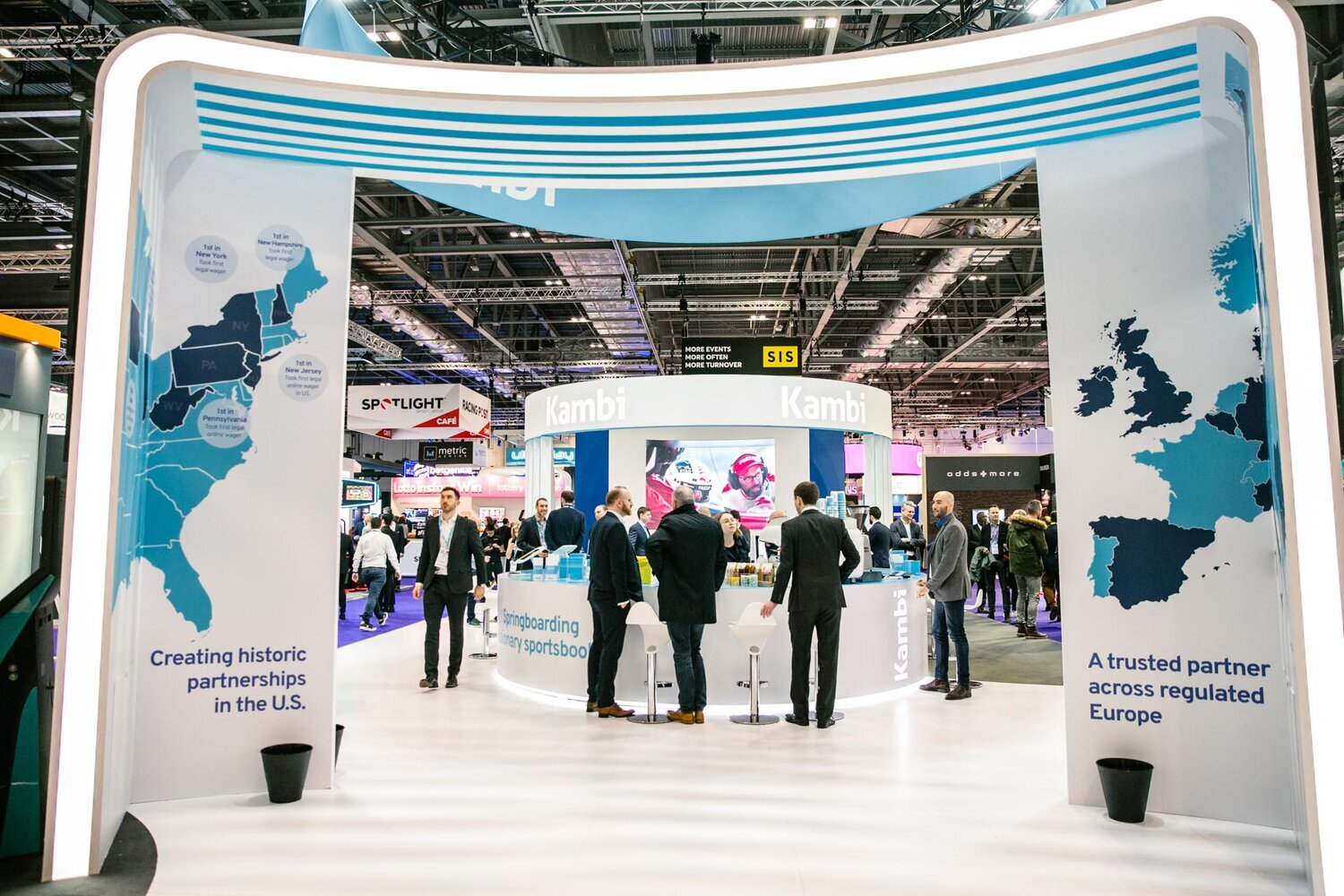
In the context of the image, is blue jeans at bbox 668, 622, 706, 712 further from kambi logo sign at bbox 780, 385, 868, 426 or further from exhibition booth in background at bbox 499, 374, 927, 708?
kambi logo sign at bbox 780, 385, 868, 426

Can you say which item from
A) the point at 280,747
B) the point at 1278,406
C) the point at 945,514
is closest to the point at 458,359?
the point at 945,514

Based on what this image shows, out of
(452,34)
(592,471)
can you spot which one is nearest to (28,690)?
(452,34)

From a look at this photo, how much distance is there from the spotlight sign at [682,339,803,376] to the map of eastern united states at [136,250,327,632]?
7212mm

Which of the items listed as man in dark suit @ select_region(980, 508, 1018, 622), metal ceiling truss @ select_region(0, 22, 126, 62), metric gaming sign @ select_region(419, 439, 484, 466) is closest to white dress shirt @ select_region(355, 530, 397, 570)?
metal ceiling truss @ select_region(0, 22, 126, 62)

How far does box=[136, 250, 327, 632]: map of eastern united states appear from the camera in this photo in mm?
3406

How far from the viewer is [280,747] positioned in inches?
135

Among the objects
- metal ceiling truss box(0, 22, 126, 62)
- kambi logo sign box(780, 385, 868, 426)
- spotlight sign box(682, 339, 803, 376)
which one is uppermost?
metal ceiling truss box(0, 22, 126, 62)

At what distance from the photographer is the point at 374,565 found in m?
9.48

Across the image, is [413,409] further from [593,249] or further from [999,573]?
[999,573]

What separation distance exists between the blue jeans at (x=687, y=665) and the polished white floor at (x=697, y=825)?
22 cm

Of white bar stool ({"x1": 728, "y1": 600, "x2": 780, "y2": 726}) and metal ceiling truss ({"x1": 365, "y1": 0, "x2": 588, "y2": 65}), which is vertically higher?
metal ceiling truss ({"x1": 365, "y1": 0, "x2": 588, "y2": 65})

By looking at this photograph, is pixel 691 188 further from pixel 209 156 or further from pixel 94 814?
pixel 94 814

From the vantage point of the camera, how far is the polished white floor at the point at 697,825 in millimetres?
2615

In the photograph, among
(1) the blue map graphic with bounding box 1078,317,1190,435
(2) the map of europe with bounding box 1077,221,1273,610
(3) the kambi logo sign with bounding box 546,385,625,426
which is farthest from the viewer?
(3) the kambi logo sign with bounding box 546,385,625,426
